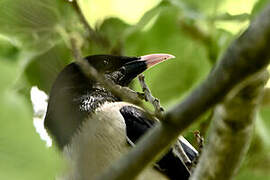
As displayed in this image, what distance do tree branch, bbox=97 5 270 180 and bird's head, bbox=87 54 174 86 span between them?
2.21m

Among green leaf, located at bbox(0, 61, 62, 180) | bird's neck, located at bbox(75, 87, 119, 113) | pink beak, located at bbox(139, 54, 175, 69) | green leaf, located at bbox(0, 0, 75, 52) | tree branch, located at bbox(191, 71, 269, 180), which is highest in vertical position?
green leaf, located at bbox(0, 0, 75, 52)

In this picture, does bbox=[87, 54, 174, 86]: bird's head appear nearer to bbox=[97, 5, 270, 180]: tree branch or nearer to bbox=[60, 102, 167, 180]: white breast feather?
bbox=[60, 102, 167, 180]: white breast feather

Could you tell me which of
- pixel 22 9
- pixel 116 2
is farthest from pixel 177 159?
pixel 22 9

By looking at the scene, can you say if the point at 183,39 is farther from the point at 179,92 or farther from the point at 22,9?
the point at 22,9

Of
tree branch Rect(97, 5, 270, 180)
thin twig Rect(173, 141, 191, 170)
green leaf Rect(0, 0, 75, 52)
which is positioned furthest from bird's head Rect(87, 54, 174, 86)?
tree branch Rect(97, 5, 270, 180)

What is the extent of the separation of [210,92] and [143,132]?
84.7 inches

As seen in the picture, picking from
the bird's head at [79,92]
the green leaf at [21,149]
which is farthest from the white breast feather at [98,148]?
the green leaf at [21,149]

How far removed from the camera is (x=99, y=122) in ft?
12.9

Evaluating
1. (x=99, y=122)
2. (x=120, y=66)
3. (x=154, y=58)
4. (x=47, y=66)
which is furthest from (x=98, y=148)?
(x=120, y=66)

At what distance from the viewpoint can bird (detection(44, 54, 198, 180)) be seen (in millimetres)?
3613

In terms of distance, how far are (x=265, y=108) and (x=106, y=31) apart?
3.86 ft

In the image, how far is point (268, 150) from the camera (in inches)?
134

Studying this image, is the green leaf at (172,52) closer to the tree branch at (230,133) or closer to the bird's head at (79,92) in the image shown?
the bird's head at (79,92)

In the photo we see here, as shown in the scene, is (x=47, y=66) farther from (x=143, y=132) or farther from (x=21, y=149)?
(x=21, y=149)
